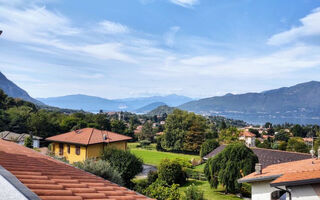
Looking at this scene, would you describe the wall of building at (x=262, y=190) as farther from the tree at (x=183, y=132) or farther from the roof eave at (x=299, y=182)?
the tree at (x=183, y=132)

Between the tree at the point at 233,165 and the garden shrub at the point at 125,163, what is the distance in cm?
612

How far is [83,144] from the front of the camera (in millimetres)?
22688

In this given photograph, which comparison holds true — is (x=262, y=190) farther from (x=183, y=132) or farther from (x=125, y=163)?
(x=183, y=132)

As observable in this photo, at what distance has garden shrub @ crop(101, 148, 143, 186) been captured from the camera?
18250mm

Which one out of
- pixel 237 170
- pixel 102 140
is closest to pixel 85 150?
pixel 102 140

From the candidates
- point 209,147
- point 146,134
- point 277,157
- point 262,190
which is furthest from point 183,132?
point 262,190

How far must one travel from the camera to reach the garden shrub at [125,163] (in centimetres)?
1825

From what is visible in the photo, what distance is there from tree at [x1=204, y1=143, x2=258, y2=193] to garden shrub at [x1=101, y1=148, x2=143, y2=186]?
612cm

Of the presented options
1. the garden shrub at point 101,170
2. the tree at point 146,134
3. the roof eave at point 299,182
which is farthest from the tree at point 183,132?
the roof eave at point 299,182

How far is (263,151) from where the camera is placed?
24797 mm

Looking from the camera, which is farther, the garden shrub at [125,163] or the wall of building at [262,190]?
the garden shrub at [125,163]

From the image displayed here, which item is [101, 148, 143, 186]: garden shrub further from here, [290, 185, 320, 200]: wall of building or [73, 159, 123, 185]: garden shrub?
[290, 185, 320, 200]: wall of building

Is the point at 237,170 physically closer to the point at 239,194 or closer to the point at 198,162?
the point at 239,194

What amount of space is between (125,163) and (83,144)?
6.45 meters
